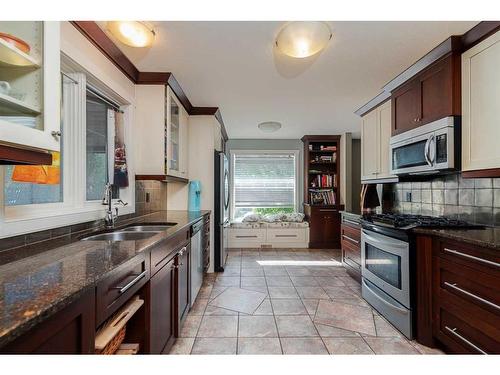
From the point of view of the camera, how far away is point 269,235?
495cm

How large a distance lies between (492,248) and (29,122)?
2.28 meters

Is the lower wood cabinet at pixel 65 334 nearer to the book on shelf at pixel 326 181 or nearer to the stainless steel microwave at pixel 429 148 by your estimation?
the stainless steel microwave at pixel 429 148

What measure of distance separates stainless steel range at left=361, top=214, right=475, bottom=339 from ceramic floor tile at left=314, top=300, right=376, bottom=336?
16 cm

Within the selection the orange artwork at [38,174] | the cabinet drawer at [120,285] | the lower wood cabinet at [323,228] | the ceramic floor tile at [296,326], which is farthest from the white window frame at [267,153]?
the cabinet drawer at [120,285]

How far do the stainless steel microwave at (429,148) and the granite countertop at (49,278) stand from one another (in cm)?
226

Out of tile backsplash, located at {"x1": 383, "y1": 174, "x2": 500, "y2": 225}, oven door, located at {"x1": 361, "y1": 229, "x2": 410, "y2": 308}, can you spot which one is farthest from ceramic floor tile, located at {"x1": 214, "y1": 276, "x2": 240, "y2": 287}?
tile backsplash, located at {"x1": 383, "y1": 174, "x2": 500, "y2": 225}

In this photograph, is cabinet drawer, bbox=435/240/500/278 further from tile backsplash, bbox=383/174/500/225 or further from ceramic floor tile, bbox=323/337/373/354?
ceramic floor tile, bbox=323/337/373/354

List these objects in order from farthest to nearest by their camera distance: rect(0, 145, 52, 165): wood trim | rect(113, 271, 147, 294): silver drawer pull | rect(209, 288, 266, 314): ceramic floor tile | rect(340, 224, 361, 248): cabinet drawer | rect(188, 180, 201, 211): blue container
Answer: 1. rect(188, 180, 201, 211): blue container
2. rect(340, 224, 361, 248): cabinet drawer
3. rect(209, 288, 266, 314): ceramic floor tile
4. rect(113, 271, 147, 294): silver drawer pull
5. rect(0, 145, 52, 165): wood trim

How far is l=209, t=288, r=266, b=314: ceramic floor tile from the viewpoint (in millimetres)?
2439

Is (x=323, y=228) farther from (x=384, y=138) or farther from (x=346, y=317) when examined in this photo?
(x=346, y=317)

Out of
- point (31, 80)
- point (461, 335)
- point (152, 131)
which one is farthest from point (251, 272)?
point (31, 80)

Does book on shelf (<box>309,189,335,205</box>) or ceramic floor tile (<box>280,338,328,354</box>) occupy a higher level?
book on shelf (<box>309,189,335,205</box>)

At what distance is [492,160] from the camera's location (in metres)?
1.67

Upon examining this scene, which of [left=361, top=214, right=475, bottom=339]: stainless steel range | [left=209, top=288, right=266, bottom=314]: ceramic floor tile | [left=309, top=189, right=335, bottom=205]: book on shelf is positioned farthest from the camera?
A: [left=309, top=189, right=335, bottom=205]: book on shelf
